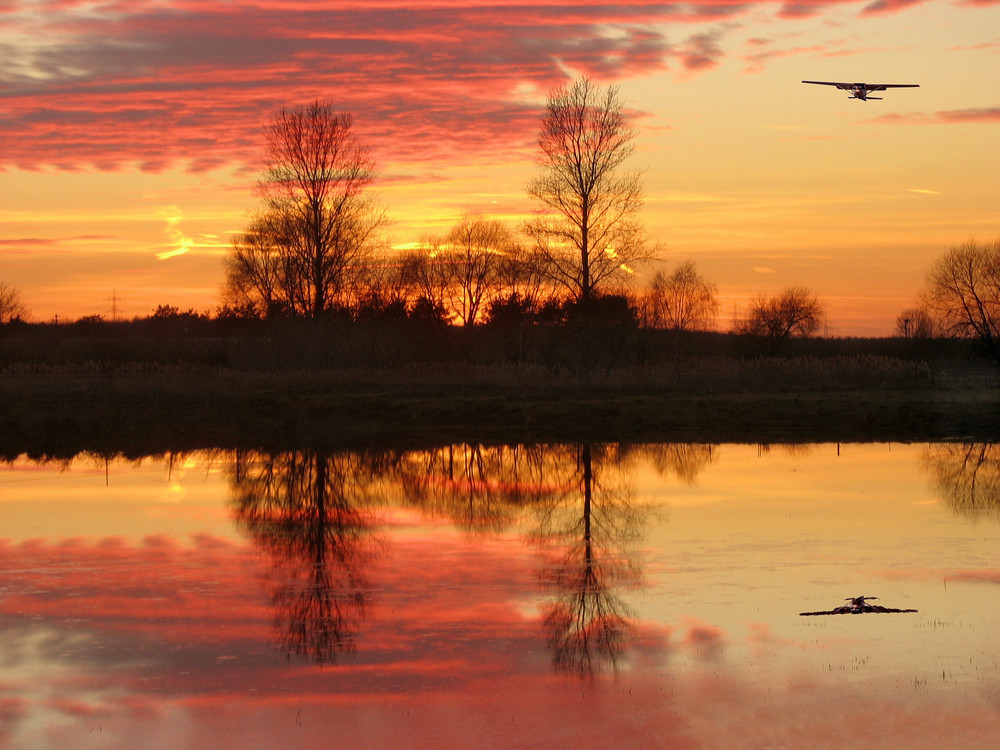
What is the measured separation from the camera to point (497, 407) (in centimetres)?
3594

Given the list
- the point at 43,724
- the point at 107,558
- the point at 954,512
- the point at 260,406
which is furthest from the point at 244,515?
the point at 260,406

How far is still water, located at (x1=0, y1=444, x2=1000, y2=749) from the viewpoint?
8.73 meters

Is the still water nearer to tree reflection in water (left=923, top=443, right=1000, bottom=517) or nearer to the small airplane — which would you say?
tree reflection in water (left=923, top=443, right=1000, bottom=517)

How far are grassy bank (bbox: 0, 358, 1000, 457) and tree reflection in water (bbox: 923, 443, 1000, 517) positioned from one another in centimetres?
297

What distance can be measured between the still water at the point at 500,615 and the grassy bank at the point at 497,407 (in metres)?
9.45

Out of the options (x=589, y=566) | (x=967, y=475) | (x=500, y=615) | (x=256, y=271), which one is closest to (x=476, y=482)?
(x=589, y=566)

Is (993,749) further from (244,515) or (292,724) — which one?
(244,515)

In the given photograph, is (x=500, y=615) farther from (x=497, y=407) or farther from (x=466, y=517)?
(x=497, y=407)

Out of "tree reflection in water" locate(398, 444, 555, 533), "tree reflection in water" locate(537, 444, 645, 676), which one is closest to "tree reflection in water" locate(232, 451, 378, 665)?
"tree reflection in water" locate(398, 444, 555, 533)

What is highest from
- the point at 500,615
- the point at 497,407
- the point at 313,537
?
the point at 497,407

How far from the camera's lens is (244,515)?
19.0 metres

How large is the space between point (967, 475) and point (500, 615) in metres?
15.1

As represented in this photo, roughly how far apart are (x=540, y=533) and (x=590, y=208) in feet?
98.4

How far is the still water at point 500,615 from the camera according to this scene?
344 inches
